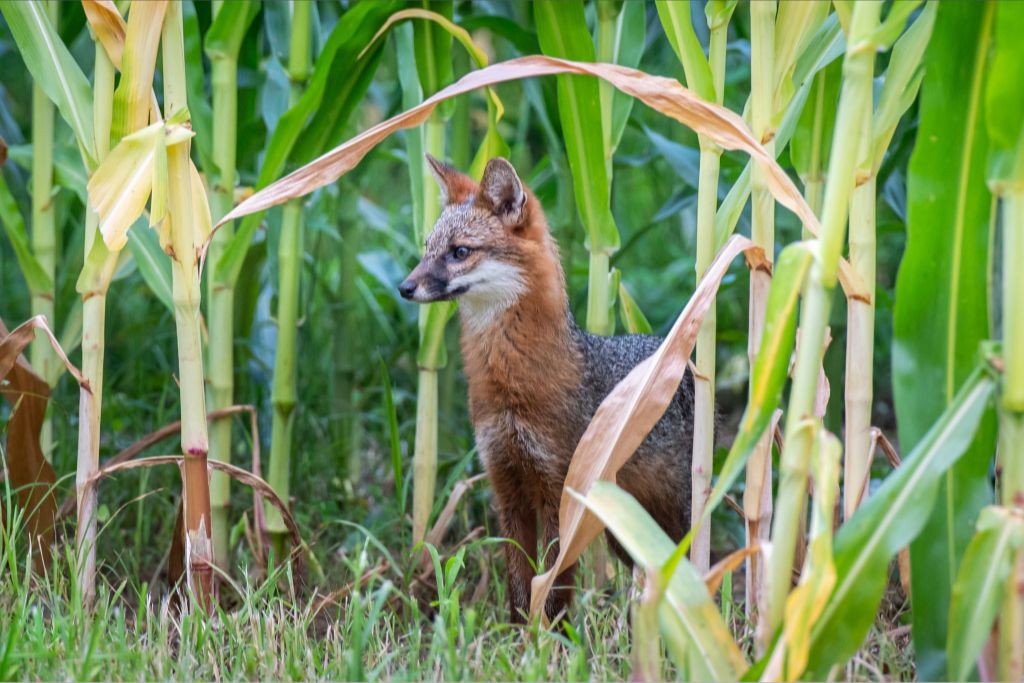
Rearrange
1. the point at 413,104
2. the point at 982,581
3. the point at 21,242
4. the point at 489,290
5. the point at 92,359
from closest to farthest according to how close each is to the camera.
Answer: the point at 982,581, the point at 92,359, the point at 21,242, the point at 489,290, the point at 413,104

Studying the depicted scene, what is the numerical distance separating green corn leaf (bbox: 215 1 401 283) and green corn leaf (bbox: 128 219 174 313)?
0.19m

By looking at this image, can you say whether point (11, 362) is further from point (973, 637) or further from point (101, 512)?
point (973, 637)

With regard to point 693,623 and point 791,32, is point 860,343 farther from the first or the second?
point 693,623

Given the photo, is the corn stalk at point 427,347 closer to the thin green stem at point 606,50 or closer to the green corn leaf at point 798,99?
the thin green stem at point 606,50

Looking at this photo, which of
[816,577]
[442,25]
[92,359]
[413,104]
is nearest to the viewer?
[816,577]

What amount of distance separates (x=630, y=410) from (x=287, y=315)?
61.3 inches

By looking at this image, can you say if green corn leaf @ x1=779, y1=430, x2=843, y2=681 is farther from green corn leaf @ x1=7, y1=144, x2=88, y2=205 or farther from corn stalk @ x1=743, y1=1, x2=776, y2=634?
green corn leaf @ x1=7, y1=144, x2=88, y2=205

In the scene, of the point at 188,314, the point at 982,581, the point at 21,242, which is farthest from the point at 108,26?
the point at 982,581

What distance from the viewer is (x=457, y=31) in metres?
3.31

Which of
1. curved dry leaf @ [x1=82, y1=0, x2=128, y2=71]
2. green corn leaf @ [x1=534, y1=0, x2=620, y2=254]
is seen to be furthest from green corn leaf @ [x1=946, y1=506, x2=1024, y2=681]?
curved dry leaf @ [x1=82, y1=0, x2=128, y2=71]

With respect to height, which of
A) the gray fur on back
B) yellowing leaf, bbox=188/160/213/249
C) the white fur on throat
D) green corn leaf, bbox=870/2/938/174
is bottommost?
the gray fur on back

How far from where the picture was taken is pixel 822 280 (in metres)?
2.12

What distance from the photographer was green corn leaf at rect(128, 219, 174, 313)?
346 centimetres

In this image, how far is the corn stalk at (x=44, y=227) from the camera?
12.3 feet
